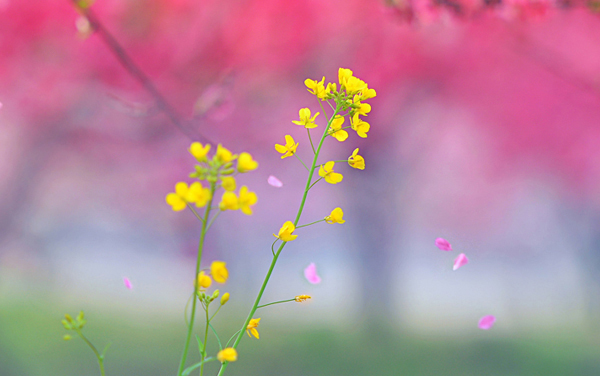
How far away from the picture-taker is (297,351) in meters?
1.90

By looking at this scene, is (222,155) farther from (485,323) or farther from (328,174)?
(485,323)

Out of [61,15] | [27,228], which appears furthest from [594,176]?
[27,228]

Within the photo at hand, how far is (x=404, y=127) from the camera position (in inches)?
82.0

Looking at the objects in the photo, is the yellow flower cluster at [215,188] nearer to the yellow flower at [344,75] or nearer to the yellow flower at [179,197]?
the yellow flower at [179,197]

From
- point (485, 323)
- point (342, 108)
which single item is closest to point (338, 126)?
point (342, 108)

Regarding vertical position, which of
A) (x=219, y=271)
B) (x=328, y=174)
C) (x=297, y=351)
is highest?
(x=297, y=351)

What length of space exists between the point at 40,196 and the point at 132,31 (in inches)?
37.7

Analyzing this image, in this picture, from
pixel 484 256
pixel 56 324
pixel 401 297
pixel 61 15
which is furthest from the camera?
pixel 484 256

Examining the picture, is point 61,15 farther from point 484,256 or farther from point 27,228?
point 484,256

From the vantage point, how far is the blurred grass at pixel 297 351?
1.74 meters

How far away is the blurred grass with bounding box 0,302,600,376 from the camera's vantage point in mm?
1744

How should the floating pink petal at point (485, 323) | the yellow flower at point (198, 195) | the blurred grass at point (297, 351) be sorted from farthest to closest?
the blurred grass at point (297, 351) → the floating pink petal at point (485, 323) → the yellow flower at point (198, 195)

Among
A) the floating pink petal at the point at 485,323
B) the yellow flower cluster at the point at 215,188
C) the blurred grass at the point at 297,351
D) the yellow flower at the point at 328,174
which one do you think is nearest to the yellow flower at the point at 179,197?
the yellow flower cluster at the point at 215,188

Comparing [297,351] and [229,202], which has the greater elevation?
[297,351]
